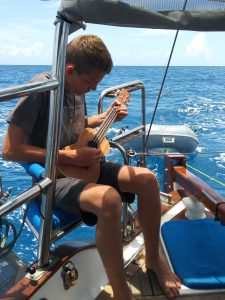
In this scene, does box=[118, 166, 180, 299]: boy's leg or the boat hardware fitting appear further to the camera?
box=[118, 166, 180, 299]: boy's leg

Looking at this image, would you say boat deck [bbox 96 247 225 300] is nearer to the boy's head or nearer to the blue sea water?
the boy's head

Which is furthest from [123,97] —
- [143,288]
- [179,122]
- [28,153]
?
[179,122]

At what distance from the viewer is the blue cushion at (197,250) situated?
5.39ft

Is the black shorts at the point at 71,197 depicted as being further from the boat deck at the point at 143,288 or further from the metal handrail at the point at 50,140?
the boat deck at the point at 143,288

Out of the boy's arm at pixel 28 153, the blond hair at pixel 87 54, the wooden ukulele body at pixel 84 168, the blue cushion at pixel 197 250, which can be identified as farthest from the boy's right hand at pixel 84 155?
the blue cushion at pixel 197 250

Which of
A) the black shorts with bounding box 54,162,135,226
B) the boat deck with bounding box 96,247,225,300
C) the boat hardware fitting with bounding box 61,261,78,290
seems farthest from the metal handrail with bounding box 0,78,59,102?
the boat deck with bounding box 96,247,225,300

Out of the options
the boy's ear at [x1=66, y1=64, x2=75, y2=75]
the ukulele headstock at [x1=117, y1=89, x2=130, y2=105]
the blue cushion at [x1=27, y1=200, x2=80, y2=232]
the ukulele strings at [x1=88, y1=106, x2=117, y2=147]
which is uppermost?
the boy's ear at [x1=66, y1=64, x2=75, y2=75]

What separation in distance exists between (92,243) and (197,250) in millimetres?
540

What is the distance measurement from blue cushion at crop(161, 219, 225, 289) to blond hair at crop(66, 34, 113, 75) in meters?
0.97

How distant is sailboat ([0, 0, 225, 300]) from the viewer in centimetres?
120

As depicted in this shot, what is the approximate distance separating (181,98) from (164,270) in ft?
45.5

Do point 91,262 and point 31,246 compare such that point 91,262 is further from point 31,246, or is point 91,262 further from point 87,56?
point 31,246

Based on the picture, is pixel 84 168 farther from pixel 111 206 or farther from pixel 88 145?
pixel 111 206

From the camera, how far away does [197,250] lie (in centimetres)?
184
